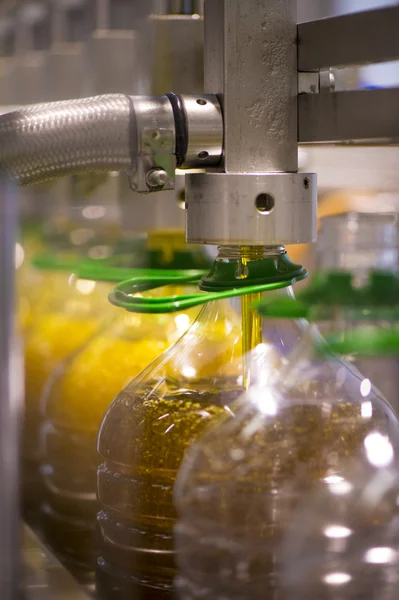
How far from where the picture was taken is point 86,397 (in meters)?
0.96

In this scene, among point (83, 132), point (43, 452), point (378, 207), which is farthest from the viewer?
point (378, 207)

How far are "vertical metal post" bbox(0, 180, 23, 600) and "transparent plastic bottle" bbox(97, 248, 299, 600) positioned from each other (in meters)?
0.16

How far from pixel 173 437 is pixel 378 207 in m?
1.18

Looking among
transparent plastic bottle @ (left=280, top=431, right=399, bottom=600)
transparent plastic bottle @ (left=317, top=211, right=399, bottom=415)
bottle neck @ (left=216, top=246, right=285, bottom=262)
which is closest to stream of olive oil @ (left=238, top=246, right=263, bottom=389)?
bottle neck @ (left=216, top=246, right=285, bottom=262)

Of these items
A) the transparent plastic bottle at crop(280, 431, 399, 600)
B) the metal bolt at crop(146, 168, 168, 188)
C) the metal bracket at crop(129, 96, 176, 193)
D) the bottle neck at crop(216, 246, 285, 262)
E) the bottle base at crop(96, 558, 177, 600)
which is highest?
the metal bracket at crop(129, 96, 176, 193)

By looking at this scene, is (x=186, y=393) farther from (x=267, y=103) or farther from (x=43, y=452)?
(x=43, y=452)

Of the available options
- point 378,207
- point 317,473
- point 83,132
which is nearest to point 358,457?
point 317,473

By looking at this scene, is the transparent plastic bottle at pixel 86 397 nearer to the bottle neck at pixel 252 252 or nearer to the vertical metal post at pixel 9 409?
the bottle neck at pixel 252 252

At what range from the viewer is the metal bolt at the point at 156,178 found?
2.18ft

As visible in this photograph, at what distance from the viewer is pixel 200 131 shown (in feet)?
2.17

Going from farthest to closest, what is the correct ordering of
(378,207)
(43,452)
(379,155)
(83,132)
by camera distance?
(378,207), (379,155), (43,452), (83,132)

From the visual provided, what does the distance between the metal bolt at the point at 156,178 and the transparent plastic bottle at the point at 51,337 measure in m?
0.35

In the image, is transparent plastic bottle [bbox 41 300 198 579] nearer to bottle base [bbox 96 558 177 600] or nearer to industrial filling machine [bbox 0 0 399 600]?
bottle base [bbox 96 558 177 600]

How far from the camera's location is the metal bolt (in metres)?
0.66
